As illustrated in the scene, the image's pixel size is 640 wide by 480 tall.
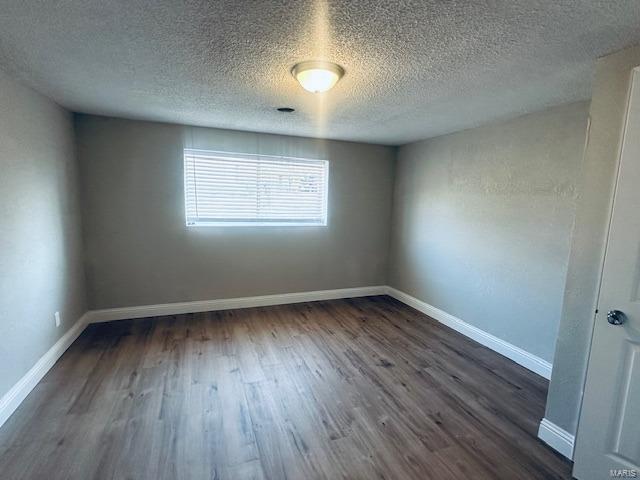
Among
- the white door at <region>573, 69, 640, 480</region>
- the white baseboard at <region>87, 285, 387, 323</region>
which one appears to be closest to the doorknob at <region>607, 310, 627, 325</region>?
the white door at <region>573, 69, 640, 480</region>

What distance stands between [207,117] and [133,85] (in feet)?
2.98

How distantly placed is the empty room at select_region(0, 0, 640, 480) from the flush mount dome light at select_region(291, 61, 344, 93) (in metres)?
0.02

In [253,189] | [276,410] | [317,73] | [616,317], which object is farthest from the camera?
[253,189]

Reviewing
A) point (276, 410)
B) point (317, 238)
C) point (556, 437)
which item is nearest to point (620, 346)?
point (556, 437)

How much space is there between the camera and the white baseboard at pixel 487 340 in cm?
271

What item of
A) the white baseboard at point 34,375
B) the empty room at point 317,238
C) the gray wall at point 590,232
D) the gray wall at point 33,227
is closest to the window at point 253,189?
the empty room at point 317,238

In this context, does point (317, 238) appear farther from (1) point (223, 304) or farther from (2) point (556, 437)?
(2) point (556, 437)

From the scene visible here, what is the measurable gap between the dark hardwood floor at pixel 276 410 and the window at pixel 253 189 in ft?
4.59

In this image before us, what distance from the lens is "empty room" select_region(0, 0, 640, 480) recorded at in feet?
4.98

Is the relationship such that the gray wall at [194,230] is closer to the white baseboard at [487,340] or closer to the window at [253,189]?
the window at [253,189]

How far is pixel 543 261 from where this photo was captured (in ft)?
8.74

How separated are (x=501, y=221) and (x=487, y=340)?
1226 mm

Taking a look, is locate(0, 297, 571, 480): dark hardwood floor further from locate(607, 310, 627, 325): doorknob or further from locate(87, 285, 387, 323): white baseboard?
locate(607, 310, 627, 325): doorknob

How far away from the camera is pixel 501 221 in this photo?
119 inches
